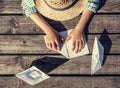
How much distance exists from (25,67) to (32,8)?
0.47 meters

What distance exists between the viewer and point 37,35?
2.43 meters

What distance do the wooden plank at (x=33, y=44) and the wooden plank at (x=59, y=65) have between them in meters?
0.05

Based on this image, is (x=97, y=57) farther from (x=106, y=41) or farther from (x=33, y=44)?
(x=33, y=44)

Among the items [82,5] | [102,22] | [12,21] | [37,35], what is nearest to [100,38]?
[102,22]

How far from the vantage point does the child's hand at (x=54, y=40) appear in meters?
2.37

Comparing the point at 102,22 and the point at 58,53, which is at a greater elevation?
the point at 102,22

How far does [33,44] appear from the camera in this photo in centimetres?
242

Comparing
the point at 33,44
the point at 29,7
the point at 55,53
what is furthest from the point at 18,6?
the point at 55,53

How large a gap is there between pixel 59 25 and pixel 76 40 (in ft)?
0.63

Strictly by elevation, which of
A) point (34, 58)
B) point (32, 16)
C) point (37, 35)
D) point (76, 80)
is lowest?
point (76, 80)

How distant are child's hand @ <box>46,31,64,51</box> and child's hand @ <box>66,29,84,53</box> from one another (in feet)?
0.26

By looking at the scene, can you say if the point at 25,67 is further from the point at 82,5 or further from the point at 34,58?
the point at 82,5

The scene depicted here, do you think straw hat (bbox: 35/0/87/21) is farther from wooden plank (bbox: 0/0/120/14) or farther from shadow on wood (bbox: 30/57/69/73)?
shadow on wood (bbox: 30/57/69/73)

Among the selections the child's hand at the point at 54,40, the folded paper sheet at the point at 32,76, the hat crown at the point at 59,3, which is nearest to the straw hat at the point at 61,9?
the hat crown at the point at 59,3
